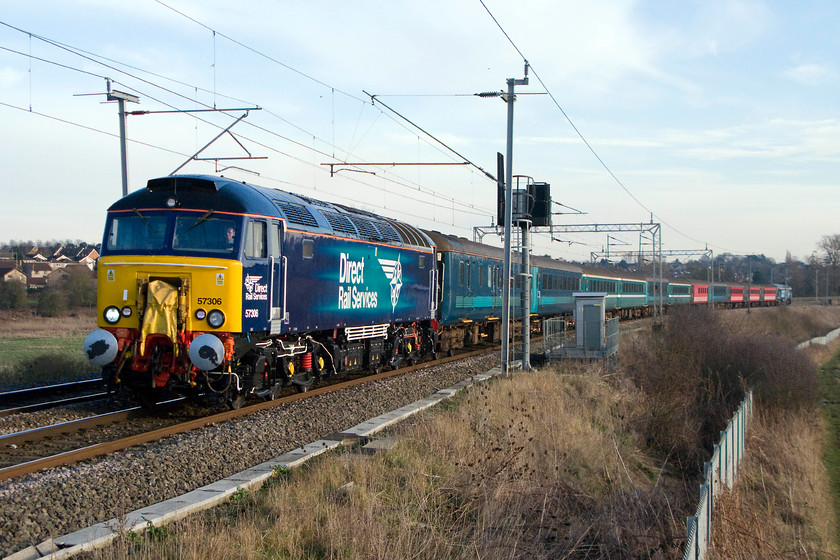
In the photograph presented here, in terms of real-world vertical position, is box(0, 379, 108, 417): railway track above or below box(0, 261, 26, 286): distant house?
below

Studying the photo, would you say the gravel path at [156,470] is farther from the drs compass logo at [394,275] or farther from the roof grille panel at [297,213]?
the drs compass logo at [394,275]

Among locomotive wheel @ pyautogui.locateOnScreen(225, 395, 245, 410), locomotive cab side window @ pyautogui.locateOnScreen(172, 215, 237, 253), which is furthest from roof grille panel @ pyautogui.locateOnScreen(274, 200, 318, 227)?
locomotive wheel @ pyautogui.locateOnScreen(225, 395, 245, 410)

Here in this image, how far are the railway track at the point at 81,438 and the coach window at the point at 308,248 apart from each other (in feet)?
8.70

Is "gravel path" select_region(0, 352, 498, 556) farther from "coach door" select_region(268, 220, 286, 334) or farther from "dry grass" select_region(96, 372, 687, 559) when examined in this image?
"coach door" select_region(268, 220, 286, 334)

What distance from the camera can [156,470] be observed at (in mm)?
8039

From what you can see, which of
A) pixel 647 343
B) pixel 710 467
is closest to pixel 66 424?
pixel 710 467

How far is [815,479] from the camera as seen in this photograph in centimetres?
1588

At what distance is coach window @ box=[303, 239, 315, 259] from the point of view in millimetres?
13042

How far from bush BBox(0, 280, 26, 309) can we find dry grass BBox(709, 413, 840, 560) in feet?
127

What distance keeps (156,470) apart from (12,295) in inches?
1544

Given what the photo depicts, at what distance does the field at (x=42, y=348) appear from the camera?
16.6 m

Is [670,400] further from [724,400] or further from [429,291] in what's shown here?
[429,291]

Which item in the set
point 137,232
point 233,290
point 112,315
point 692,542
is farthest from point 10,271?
point 692,542

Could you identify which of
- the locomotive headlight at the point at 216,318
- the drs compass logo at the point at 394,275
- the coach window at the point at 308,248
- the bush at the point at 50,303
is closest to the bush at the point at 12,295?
the bush at the point at 50,303
